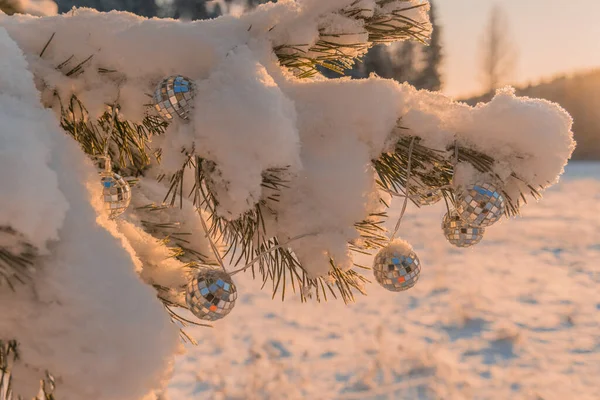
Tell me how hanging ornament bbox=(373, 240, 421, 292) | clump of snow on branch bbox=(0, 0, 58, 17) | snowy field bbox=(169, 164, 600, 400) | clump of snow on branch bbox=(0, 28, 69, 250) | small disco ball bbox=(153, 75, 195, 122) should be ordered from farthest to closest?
snowy field bbox=(169, 164, 600, 400) < clump of snow on branch bbox=(0, 0, 58, 17) < hanging ornament bbox=(373, 240, 421, 292) < small disco ball bbox=(153, 75, 195, 122) < clump of snow on branch bbox=(0, 28, 69, 250)

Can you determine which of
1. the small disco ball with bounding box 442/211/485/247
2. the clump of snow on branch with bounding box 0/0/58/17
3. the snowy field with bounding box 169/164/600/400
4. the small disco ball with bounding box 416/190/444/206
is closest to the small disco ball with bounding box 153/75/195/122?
the small disco ball with bounding box 416/190/444/206

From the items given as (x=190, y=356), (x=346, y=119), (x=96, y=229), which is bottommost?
(x=190, y=356)

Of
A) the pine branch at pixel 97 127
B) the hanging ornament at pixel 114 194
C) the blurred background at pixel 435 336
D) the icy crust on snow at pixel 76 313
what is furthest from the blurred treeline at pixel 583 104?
the icy crust on snow at pixel 76 313

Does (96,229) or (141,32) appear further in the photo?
(141,32)

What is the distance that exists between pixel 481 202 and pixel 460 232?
0.20m

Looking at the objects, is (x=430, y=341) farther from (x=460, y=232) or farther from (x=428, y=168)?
(x=428, y=168)

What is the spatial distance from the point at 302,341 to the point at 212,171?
290 centimetres

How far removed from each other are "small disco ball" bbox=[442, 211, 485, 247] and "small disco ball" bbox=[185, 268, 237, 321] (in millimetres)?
493

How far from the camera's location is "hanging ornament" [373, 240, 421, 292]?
98cm

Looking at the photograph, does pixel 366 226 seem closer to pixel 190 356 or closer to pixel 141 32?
pixel 141 32

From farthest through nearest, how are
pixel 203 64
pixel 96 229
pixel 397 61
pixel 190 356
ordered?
1. pixel 397 61
2. pixel 190 356
3. pixel 203 64
4. pixel 96 229

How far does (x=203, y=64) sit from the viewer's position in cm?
82

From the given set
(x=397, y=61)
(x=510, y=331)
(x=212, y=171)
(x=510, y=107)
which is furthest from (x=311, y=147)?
(x=397, y=61)

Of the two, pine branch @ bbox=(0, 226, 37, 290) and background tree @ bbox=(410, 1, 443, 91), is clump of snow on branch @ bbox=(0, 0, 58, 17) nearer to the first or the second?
pine branch @ bbox=(0, 226, 37, 290)
